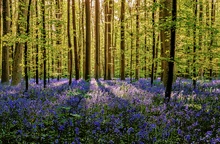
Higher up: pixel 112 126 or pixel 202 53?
pixel 202 53

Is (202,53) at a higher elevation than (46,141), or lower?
higher

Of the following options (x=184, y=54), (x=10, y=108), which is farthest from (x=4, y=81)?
(x=184, y=54)

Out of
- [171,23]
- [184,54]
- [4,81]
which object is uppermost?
[171,23]

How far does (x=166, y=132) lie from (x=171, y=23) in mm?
3882

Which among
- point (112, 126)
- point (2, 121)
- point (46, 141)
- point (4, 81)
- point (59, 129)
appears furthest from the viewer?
point (4, 81)

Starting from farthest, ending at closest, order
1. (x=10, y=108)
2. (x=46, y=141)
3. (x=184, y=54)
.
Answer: (x=184, y=54), (x=10, y=108), (x=46, y=141)

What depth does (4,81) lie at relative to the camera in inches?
624

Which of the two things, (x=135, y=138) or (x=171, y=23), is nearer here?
(x=135, y=138)

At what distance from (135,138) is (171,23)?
4221mm

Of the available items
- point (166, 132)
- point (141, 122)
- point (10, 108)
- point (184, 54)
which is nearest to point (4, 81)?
point (10, 108)

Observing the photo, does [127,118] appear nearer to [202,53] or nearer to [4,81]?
[202,53]

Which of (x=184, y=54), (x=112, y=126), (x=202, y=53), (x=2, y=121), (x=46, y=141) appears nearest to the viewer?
(x=46, y=141)

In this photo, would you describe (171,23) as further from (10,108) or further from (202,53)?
(10,108)

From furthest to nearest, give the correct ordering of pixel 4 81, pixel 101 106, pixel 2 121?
pixel 4 81 < pixel 101 106 < pixel 2 121
